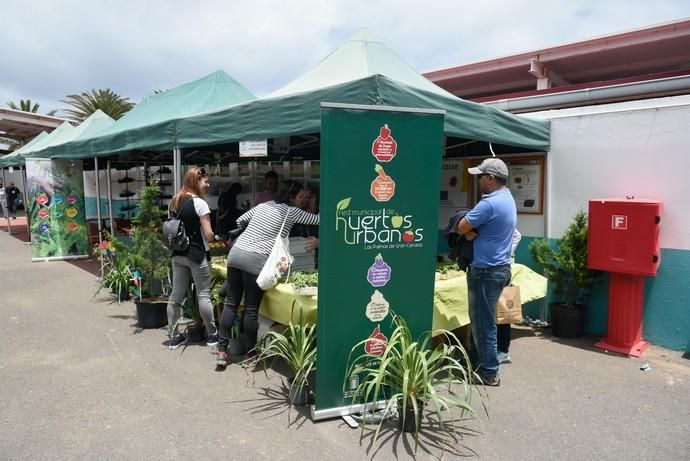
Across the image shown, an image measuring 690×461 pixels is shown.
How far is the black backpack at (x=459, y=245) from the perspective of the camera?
13.0 ft

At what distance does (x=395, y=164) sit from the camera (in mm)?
3363

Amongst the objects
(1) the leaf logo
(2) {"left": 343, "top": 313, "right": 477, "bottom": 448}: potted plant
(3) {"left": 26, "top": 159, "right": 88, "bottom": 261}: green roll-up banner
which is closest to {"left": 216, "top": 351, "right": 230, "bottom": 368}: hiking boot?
(2) {"left": 343, "top": 313, "right": 477, "bottom": 448}: potted plant

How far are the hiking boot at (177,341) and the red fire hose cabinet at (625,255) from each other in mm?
4286

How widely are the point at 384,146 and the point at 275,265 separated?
1.43 meters

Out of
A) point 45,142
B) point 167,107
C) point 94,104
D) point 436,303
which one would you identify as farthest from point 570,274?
point 94,104

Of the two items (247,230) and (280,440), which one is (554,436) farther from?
(247,230)

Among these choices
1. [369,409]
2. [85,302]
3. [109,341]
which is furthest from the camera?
[85,302]

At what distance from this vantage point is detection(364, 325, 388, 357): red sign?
3.44 m

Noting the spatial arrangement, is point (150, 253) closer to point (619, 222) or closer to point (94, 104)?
point (619, 222)

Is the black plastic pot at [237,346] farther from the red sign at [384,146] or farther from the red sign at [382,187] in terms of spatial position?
the red sign at [384,146]

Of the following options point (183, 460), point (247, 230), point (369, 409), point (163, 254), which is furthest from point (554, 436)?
point (163, 254)

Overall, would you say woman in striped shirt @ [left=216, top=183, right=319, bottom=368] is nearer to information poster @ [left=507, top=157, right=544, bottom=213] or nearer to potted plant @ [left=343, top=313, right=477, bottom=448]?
potted plant @ [left=343, top=313, right=477, bottom=448]

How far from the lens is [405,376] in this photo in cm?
315

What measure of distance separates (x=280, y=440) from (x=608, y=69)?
12.8 m
